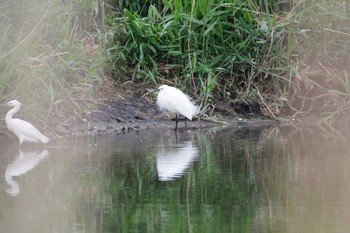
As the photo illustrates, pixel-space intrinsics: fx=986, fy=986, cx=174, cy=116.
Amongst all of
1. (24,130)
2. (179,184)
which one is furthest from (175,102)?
(179,184)

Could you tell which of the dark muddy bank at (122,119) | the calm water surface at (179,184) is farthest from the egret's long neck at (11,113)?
the calm water surface at (179,184)

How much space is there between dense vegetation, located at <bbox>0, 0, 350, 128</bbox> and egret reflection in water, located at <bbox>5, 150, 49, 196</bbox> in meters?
2.87

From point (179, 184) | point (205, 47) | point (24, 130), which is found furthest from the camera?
point (205, 47)

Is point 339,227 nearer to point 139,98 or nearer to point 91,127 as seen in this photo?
point 91,127

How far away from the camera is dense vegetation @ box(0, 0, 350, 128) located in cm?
1445

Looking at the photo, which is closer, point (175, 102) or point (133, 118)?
point (175, 102)

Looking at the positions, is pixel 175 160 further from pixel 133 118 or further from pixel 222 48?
pixel 222 48

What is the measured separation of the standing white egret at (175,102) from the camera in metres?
13.4

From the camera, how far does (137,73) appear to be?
14617mm

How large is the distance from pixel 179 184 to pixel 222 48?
620 cm

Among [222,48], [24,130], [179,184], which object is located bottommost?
[179,184]

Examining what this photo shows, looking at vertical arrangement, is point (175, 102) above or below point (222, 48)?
below

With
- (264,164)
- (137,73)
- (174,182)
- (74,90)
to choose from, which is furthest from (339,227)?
(137,73)

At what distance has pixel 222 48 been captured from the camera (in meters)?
14.9
